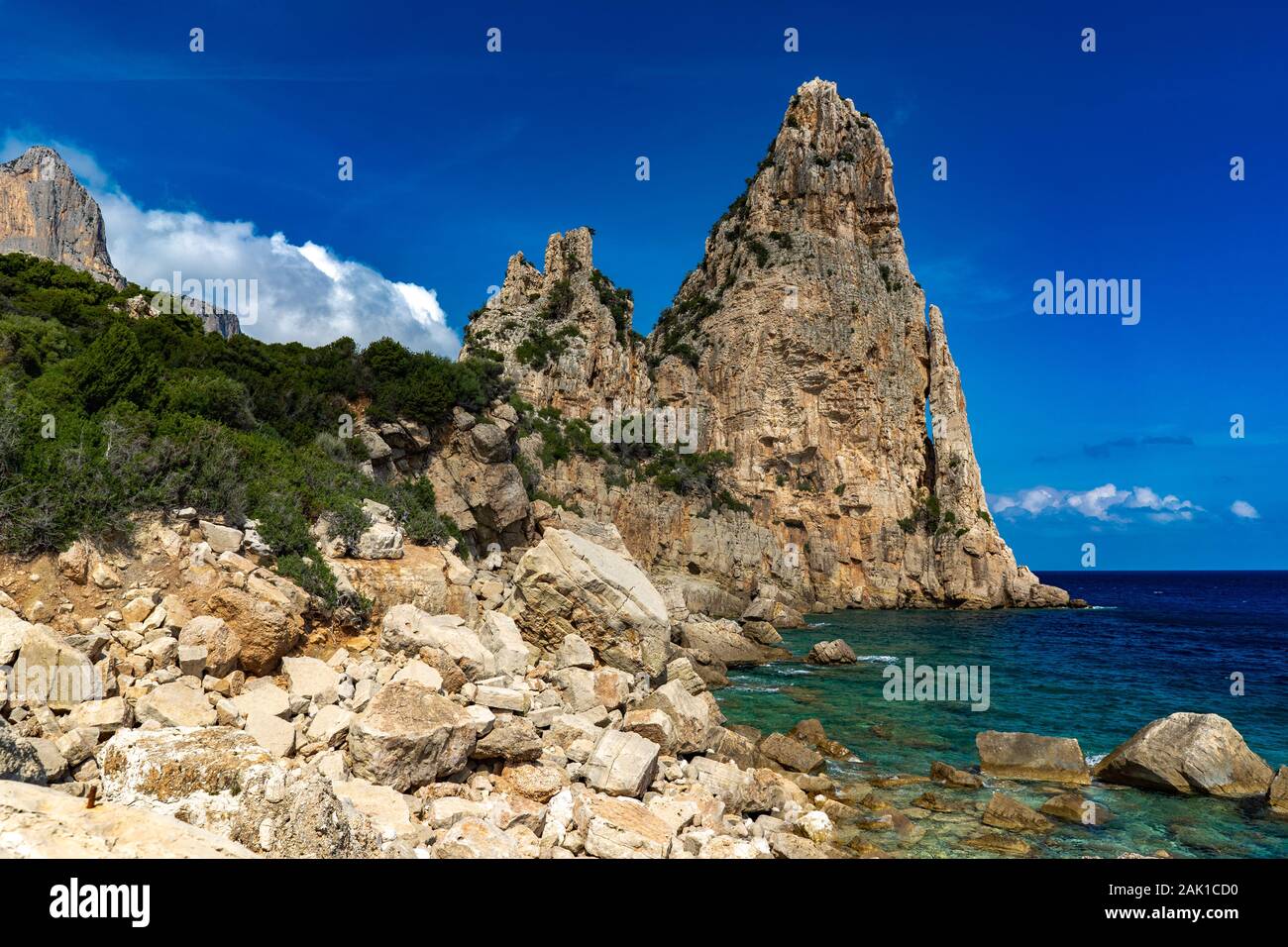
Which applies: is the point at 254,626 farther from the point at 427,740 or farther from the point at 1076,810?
the point at 1076,810

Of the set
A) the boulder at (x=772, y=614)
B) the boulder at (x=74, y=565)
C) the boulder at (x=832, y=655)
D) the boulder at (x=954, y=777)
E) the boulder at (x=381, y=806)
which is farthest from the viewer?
the boulder at (x=772, y=614)

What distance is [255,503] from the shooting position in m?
12.9

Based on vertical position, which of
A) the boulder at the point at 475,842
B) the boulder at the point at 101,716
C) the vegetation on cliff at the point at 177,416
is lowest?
the boulder at the point at 475,842

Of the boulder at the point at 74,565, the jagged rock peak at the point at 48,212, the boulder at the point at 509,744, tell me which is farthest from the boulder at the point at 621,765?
the jagged rock peak at the point at 48,212

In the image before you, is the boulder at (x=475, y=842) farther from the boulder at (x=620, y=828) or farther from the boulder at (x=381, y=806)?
the boulder at (x=620, y=828)

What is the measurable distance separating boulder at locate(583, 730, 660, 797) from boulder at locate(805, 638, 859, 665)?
20341 millimetres

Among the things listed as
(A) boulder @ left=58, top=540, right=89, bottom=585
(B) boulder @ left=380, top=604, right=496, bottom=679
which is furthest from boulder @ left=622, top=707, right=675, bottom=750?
(A) boulder @ left=58, top=540, right=89, bottom=585

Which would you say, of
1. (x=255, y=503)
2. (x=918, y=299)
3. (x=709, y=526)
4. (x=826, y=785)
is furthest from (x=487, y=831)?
(x=918, y=299)

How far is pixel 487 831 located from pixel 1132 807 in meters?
12.0

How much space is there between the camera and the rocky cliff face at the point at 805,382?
174 feet

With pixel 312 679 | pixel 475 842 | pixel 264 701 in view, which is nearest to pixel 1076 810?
pixel 475 842

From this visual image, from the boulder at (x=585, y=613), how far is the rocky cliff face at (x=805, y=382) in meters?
34.1

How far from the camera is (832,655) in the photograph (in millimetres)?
28188

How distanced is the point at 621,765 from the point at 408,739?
291cm
